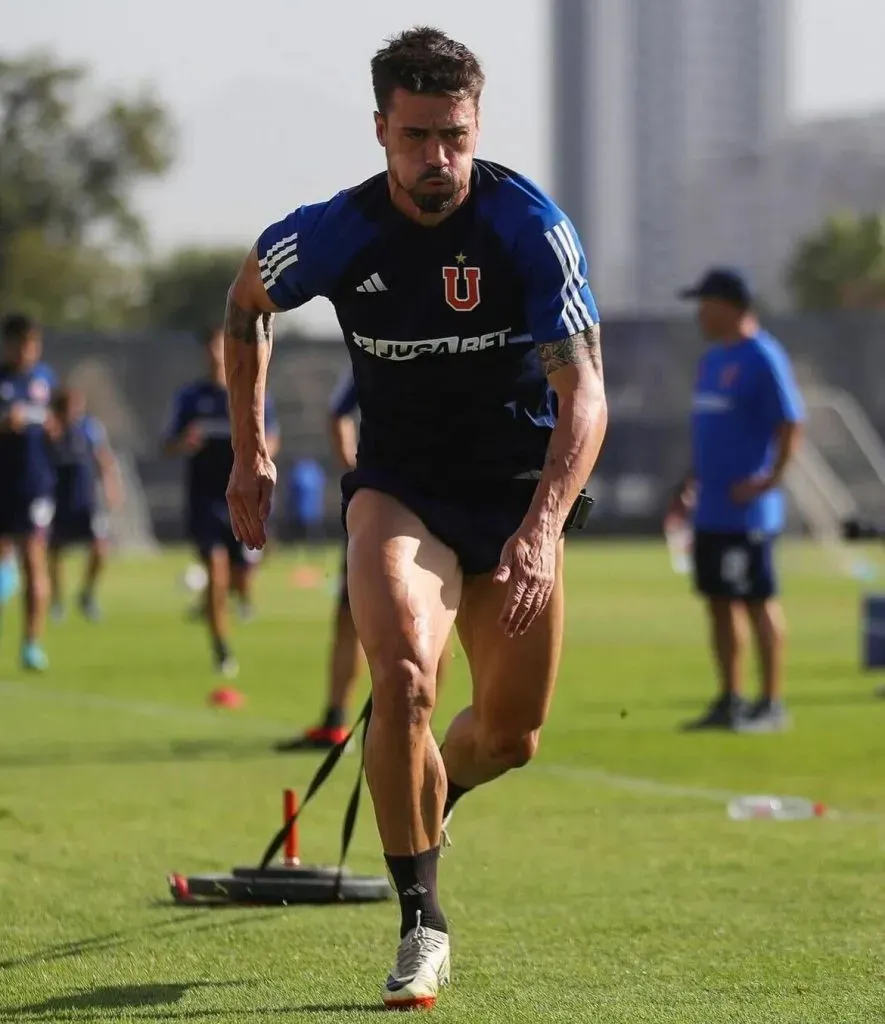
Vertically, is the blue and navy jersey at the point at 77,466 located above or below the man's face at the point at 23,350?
below

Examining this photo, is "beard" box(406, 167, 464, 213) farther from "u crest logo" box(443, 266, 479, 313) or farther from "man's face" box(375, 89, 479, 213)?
"u crest logo" box(443, 266, 479, 313)

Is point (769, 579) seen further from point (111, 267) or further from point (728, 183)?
point (728, 183)

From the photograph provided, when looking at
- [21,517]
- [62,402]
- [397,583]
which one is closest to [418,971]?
[397,583]

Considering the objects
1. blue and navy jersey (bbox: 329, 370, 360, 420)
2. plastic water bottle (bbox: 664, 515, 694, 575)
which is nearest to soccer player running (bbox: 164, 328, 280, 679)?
blue and navy jersey (bbox: 329, 370, 360, 420)

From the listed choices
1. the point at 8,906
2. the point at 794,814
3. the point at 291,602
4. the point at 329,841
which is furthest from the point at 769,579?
the point at 291,602

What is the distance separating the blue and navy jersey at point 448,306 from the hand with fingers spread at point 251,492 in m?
0.29

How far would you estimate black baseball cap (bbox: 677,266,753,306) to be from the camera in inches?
460

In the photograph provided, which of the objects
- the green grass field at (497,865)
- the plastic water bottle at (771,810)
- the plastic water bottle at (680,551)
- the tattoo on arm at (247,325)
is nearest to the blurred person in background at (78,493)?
the green grass field at (497,865)

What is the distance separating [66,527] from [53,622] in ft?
4.78

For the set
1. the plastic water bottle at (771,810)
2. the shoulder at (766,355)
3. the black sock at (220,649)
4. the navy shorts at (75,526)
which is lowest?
the navy shorts at (75,526)

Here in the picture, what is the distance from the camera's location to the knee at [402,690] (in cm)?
518

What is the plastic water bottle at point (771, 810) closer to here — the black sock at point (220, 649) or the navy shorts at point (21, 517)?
the black sock at point (220, 649)

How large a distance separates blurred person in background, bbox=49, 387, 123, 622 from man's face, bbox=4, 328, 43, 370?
19.4ft

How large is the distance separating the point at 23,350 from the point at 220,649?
2.73 m
